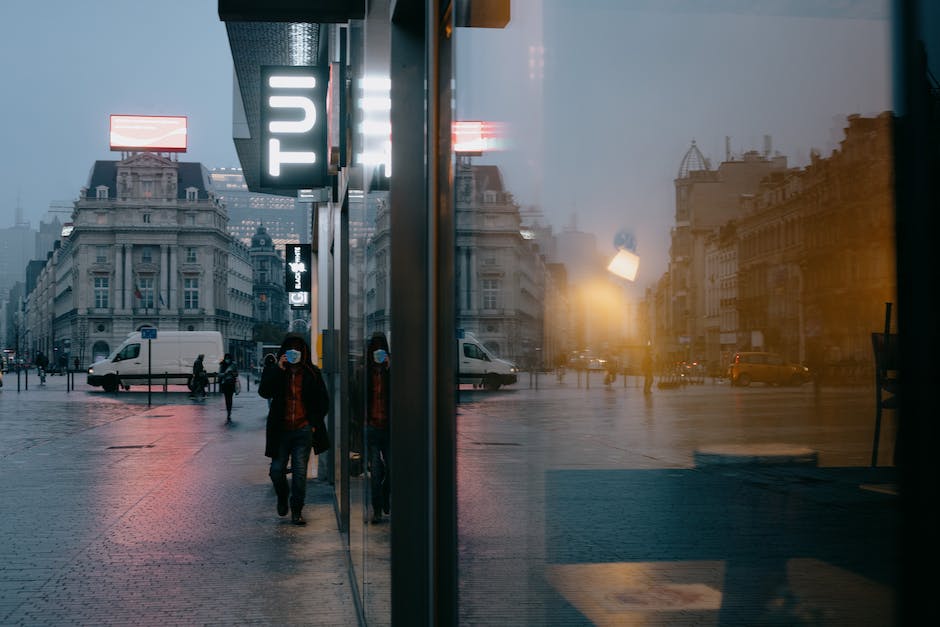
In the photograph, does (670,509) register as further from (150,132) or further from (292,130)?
(150,132)

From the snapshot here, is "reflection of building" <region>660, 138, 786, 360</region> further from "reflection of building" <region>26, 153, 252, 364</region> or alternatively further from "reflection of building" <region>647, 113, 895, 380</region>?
"reflection of building" <region>26, 153, 252, 364</region>

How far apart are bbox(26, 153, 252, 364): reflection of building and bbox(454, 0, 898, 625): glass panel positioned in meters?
119

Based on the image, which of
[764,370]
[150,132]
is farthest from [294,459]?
[150,132]

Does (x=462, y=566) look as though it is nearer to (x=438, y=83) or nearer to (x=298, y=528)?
(x=438, y=83)

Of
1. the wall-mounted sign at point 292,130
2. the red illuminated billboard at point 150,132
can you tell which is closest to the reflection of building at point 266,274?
the red illuminated billboard at point 150,132

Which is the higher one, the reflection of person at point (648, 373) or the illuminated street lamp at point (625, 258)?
the illuminated street lamp at point (625, 258)

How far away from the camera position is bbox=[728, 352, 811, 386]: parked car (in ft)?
3.16

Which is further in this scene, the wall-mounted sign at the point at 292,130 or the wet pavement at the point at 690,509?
the wall-mounted sign at the point at 292,130

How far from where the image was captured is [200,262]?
119750mm

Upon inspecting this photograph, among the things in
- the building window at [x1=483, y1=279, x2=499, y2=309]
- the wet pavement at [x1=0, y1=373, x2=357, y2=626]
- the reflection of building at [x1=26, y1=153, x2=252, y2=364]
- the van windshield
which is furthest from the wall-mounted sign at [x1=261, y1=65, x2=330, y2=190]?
the reflection of building at [x1=26, y1=153, x2=252, y2=364]

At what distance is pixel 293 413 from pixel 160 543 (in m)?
1.82

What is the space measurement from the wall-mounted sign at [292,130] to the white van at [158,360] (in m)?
34.8

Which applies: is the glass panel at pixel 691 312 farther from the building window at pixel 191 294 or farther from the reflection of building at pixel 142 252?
the building window at pixel 191 294

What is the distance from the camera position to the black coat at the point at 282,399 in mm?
9594
